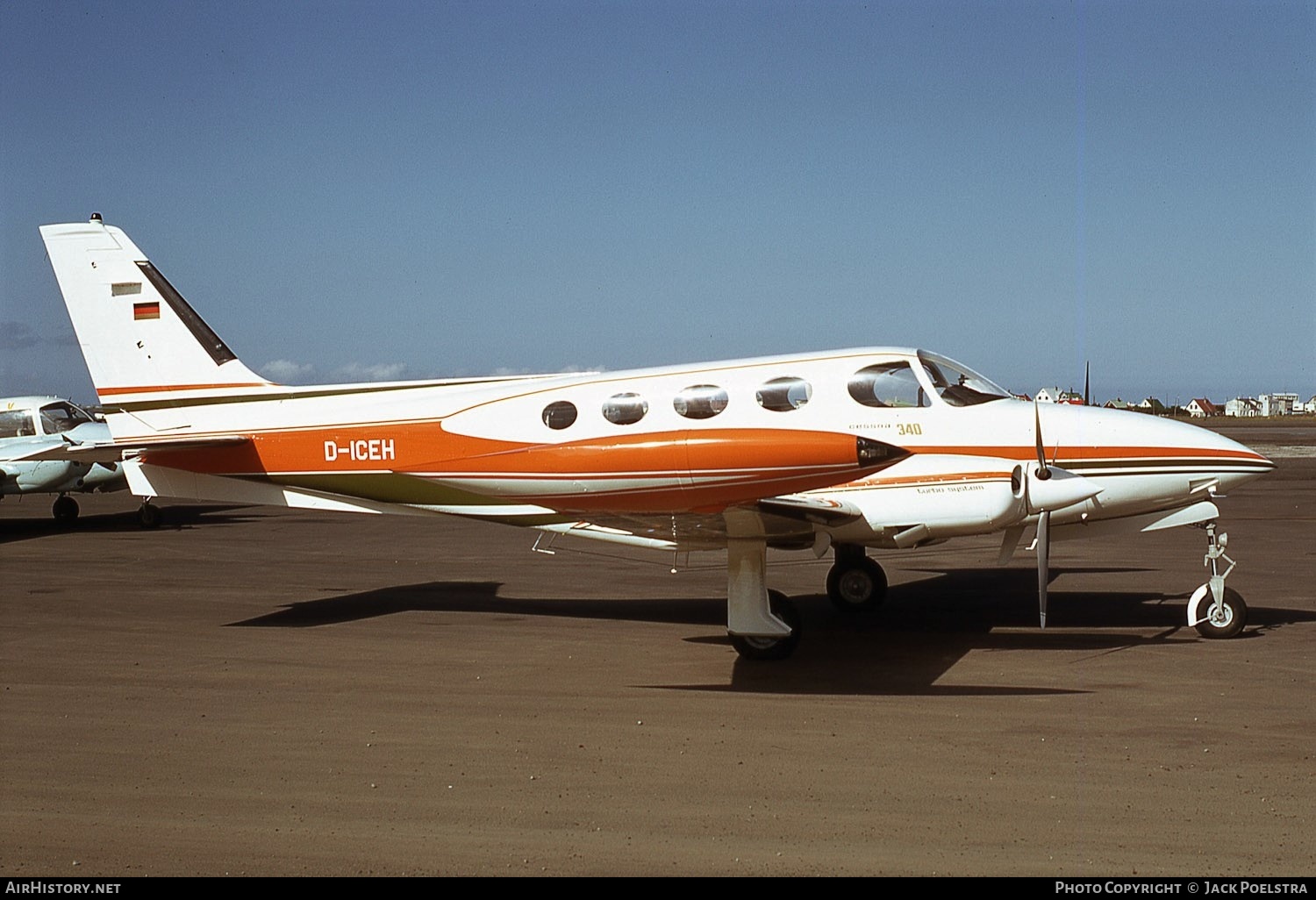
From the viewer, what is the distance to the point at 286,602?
1397cm

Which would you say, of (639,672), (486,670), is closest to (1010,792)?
(639,672)

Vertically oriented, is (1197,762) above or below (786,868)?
below

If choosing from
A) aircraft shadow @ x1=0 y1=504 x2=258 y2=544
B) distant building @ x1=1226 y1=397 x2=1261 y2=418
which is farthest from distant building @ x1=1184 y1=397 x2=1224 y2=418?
aircraft shadow @ x1=0 y1=504 x2=258 y2=544

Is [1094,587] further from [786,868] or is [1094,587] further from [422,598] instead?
[786,868]

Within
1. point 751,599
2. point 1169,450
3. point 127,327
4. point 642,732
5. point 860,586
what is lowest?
point 860,586

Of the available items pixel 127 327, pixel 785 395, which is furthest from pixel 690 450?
pixel 127 327

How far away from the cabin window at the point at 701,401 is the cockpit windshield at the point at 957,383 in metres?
2.10

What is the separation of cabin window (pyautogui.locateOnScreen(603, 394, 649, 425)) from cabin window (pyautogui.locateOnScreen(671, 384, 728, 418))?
34cm

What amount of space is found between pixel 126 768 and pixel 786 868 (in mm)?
4600

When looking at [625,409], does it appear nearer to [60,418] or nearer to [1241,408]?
[60,418]

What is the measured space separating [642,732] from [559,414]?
13.2 feet

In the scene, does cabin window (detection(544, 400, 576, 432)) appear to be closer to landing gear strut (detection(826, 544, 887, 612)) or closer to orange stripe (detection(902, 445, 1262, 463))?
orange stripe (detection(902, 445, 1262, 463))

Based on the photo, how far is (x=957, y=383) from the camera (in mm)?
11219
